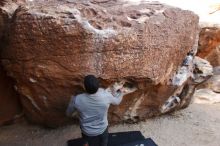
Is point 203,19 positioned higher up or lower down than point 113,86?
lower down

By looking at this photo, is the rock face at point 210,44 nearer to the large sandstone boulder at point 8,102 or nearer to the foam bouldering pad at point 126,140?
the foam bouldering pad at point 126,140

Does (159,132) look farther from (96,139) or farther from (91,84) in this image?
(91,84)

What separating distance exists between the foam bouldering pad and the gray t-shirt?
62 cm

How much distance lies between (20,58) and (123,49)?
1139 mm

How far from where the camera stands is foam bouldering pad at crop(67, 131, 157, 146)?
466 cm

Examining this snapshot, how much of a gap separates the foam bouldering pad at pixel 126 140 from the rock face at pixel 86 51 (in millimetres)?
266

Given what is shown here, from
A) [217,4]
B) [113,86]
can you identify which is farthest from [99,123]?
[217,4]

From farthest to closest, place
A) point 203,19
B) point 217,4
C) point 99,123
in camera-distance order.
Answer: point 217,4, point 203,19, point 99,123

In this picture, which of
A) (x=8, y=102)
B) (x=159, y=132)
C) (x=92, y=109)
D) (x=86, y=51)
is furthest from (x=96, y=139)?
(x=8, y=102)

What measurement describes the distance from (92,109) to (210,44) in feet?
15.4

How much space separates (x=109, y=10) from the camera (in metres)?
4.86

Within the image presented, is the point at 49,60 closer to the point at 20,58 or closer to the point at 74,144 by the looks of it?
the point at 20,58

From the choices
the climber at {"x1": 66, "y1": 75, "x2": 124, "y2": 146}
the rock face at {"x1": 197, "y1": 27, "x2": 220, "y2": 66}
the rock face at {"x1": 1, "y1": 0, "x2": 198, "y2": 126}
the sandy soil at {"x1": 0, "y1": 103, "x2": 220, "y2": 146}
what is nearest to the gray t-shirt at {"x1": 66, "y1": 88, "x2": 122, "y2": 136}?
the climber at {"x1": 66, "y1": 75, "x2": 124, "y2": 146}

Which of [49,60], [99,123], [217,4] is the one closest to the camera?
[99,123]
